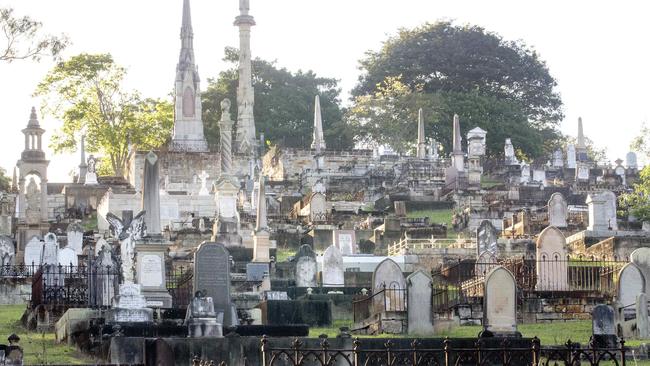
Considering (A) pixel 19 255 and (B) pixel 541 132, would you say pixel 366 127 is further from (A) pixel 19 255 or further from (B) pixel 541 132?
(A) pixel 19 255

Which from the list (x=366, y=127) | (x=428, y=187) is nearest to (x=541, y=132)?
(x=366, y=127)

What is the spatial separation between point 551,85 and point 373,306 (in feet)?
206

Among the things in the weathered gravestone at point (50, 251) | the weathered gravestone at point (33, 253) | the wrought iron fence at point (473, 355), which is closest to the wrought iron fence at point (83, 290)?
the weathered gravestone at point (50, 251)

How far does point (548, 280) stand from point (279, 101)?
5684cm

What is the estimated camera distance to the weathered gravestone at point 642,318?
1176 inches

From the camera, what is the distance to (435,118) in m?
81.8

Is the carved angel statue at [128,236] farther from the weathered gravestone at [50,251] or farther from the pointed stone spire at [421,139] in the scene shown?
the pointed stone spire at [421,139]

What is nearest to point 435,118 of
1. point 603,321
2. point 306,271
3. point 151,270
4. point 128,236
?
point 306,271

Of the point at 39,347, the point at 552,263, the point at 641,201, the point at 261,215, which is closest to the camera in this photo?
the point at 39,347

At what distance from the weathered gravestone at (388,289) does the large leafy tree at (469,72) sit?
54340 mm

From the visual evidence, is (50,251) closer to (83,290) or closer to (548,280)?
(83,290)

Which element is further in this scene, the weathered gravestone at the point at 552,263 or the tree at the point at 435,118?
the tree at the point at 435,118

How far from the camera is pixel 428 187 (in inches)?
2598

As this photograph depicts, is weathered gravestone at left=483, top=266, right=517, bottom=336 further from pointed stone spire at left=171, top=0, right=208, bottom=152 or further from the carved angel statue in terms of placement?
pointed stone spire at left=171, top=0, right=208, bottom=152
